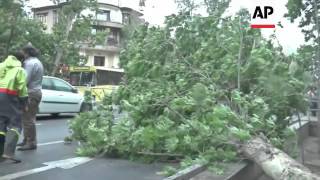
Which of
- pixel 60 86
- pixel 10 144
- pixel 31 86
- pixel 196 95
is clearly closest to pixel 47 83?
pixel 60 86

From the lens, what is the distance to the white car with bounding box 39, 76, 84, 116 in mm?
15999

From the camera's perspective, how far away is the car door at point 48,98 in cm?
1588

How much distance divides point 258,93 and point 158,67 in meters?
1.83

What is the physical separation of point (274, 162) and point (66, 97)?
12.1m

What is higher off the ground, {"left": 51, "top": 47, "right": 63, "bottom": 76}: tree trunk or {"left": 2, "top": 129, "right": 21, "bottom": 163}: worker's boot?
{"left": 51, "top": 47, "right": 63, "bottom": 76}: tree trunk

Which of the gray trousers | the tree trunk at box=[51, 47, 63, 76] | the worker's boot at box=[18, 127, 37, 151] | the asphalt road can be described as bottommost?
the asphalt road

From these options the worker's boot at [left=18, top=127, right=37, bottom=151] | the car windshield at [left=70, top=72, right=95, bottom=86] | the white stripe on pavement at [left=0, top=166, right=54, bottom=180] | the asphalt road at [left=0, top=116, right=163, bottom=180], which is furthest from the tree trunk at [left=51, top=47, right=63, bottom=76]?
the white stripe on pavement at [left=0, top=166, right=54, bottom=180]

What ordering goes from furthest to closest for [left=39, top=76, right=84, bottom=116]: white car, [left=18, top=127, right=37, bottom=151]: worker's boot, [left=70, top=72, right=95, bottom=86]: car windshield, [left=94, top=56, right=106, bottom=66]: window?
[left=94, top=56, right=106, bottom=66]: window, [left=70, top=72, right=95, bottom=86]: car windshield, [left=39, top=76, right=84, bottom=116]: white car, [left=18, top=127, right=37, bottom=151]: worker's boot

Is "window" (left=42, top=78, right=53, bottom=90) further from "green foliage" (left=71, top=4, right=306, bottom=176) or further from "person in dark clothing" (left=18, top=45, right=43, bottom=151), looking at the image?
"person in dark clothing" (left=18, top=45, right=43, bottom=151)

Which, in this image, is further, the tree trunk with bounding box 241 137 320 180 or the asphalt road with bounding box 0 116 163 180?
the asphalt road with bounding box 0 116 163 180

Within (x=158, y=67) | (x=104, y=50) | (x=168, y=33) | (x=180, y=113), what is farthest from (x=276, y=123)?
(x=104, y=50)

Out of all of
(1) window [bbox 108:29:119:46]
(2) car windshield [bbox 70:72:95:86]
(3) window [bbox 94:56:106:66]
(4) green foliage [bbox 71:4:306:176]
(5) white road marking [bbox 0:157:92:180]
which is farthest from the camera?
(1) window [bbox 108:29:119:46]

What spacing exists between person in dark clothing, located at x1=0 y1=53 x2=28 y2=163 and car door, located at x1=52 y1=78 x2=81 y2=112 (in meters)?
9.27

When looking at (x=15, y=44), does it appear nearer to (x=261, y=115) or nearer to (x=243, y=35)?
(x=243, y=35)
